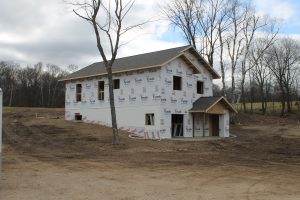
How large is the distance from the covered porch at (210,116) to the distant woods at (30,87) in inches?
2123

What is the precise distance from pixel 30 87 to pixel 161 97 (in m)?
65.0

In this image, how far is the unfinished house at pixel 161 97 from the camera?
29.3 m

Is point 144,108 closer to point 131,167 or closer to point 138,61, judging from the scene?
point 138,61

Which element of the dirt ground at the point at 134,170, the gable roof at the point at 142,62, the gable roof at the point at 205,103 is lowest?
the dirt ground at the point at 134,170

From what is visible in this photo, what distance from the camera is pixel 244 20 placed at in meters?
50.9

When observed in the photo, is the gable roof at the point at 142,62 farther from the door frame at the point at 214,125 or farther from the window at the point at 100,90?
the door frame at the point at 214,125

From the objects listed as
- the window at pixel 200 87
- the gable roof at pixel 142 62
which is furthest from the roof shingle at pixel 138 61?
the window at pixel 200 87

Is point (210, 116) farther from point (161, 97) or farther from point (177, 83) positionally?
point (161, 97)

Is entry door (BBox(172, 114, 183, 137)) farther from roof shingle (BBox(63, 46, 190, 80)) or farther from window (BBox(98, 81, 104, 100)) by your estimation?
window (BBox(98, 81, 104, 100))

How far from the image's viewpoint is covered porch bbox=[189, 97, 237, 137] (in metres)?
30.7

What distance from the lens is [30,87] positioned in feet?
289

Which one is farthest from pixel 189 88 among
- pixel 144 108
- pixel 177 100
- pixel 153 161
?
pixel 153 161

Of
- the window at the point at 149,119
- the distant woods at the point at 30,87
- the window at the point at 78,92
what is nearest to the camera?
the window at the point at 149,119

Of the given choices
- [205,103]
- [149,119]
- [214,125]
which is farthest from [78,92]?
[214,125]
